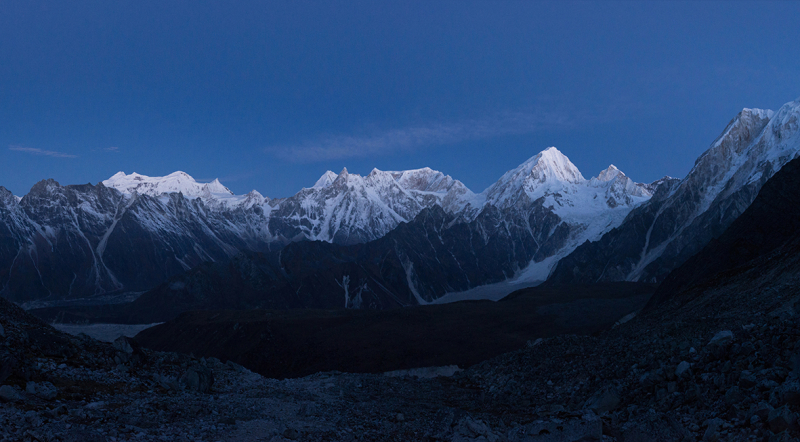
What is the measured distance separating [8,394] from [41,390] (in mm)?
1490

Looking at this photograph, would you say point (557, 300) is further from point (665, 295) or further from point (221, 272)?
point (221, 272)

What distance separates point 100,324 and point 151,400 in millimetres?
153461

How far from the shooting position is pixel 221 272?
7210 inches

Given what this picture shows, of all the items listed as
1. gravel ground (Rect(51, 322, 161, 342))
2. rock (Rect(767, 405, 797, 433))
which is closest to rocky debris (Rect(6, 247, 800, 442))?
rock (Rect(767, 405, 797, 433))

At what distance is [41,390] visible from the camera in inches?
735

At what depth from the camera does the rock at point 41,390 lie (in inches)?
726

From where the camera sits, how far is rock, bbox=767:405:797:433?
1351 centimetres

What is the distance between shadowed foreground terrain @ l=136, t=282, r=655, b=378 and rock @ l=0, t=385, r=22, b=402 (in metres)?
48.9

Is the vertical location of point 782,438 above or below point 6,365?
below

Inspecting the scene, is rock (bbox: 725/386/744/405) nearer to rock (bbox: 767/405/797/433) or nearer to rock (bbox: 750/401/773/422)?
rock (bbox: 750/401/773/422)

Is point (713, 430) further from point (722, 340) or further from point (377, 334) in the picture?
point (377, 334)

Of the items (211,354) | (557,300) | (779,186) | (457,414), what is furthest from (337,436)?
(557,300)

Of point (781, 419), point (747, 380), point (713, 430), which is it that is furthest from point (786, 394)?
point (747, 380)

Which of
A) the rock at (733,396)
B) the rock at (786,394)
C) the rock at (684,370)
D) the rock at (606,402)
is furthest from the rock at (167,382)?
the rock at (786,394)
